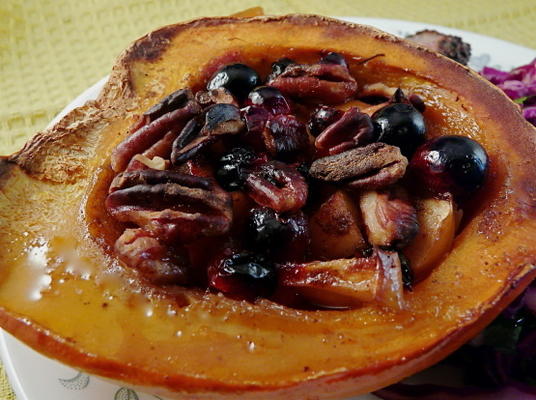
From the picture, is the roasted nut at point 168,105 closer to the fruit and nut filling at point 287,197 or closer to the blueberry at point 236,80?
the fruit and nut filling at point 287,197

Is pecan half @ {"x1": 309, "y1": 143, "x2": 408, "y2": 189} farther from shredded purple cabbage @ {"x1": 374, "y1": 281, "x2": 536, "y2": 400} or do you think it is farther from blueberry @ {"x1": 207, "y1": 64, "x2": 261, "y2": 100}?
shredded purple cabbage @ {"x1": 374, "y1": 281, "x2": 536, "y2": 400}

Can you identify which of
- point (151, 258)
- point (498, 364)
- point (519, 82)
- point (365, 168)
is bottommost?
A: point (498, 364)

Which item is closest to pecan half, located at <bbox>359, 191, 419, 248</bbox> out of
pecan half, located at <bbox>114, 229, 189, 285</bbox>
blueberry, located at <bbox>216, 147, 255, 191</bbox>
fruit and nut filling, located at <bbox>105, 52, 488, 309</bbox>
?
fruit and nut filling, located at <bbox>105, 52, 488, 309</bbox>

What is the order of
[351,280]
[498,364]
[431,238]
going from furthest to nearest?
[498,364]
[431,238]
[351,280]

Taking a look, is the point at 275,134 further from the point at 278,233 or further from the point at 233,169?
the point at 278,233

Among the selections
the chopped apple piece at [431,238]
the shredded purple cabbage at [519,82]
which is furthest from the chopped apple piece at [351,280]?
the shredded purple cabbage at [519,82]

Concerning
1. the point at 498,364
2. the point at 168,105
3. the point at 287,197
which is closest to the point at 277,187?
the point at 287,197

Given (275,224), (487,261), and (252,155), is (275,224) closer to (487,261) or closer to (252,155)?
→ (252,155)
